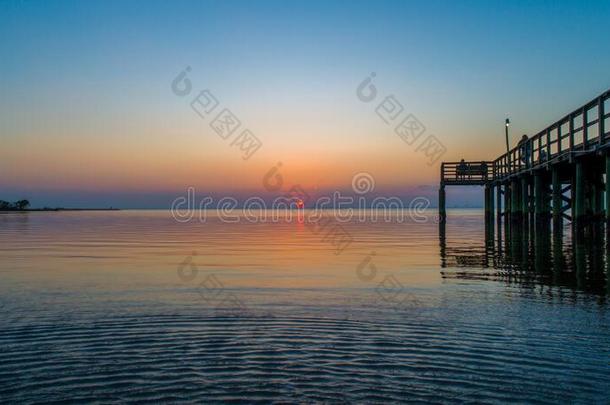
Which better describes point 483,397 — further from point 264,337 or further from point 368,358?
point 264,337

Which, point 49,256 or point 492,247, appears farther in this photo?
point 492,247

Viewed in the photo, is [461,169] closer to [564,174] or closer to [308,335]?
[564,174]

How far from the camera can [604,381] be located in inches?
198

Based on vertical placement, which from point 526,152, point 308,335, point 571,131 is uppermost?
point 526,152

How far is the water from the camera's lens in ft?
16.0

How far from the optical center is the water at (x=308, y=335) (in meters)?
4.89

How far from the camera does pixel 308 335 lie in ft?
22.6

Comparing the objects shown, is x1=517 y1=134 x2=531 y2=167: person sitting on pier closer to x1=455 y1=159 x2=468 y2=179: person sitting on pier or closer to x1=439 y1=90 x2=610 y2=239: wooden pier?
x1=439 y1=90 x2=610 y2=239: wooden pier

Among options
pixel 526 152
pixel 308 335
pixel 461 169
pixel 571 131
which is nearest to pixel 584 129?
pixel 571 131

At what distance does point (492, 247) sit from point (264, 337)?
1716 cm

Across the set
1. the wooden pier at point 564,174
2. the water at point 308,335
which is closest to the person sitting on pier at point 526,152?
the wooden pier at point 564,174

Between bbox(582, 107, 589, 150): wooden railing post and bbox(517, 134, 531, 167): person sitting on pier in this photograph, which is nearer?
bbox(582, 107, 589, 150): wooden railing post

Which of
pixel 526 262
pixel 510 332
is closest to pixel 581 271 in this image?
pixel 526 262

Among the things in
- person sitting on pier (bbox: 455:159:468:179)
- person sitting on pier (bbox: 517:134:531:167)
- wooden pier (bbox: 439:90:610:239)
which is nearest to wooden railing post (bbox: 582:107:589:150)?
wooden pier (bbox: 439:90:610:239)
